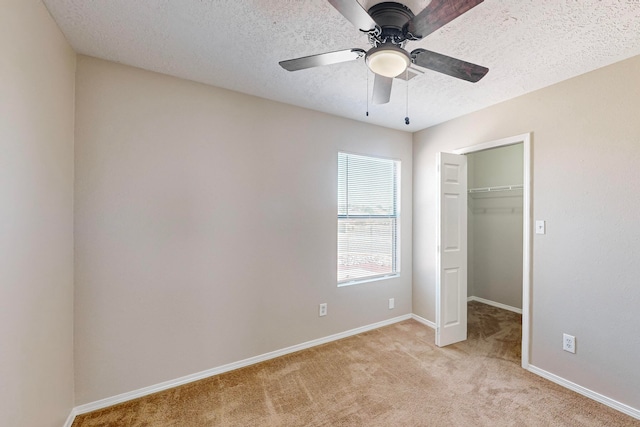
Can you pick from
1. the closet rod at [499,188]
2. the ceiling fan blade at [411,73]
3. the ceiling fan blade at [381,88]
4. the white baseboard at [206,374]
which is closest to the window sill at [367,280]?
the white baseboard at [206,374]

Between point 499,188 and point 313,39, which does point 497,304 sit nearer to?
point 499,188

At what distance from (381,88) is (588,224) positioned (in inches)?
77.3

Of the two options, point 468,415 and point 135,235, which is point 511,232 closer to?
point 468,415

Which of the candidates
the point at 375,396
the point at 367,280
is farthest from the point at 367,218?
the point at 375,396

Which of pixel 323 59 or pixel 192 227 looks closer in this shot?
pixel 323 59

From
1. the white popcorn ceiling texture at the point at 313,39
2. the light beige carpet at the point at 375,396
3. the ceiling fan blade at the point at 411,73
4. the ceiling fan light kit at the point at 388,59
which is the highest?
the white popcorn ceiling texture at the point at 313,39

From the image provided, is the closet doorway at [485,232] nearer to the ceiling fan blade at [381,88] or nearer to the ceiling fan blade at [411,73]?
the ceiling fan blade at [411,73]

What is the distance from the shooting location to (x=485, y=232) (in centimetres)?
430

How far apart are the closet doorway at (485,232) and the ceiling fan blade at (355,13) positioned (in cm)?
201

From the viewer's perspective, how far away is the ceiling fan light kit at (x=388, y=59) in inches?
49.3

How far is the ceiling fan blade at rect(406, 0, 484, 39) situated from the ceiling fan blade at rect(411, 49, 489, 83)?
5.3 inches

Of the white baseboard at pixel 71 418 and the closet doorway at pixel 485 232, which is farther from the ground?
the closet doorway at pixel 485 232

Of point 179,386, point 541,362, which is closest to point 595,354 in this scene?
point 541,362

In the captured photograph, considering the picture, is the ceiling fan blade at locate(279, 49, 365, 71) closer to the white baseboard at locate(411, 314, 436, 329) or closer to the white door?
the white door
